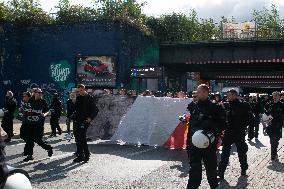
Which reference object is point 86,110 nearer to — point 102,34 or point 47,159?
point 47,159

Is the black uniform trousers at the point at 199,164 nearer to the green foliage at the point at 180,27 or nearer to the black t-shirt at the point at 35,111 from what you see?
the black t-shirt at the point at 35,111

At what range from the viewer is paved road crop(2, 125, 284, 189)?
7891mm

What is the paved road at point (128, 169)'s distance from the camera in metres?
7.89

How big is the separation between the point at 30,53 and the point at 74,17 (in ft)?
17.3

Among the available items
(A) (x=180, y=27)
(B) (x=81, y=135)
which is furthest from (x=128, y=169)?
(A) (x=180, y=27)

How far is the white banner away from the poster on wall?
1817 cm

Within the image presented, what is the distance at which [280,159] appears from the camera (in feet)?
37.3

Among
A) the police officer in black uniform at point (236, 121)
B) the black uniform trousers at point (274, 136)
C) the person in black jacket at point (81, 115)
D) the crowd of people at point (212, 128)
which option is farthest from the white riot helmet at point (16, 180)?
the black uniform trousers at point (274, 136)

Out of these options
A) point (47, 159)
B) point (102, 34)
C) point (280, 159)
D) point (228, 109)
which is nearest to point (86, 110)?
point (47, 159)

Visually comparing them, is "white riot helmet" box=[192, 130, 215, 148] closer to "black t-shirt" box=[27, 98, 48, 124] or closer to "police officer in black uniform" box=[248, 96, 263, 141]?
"black t-shirt" box=[27, 98, 48, 124]

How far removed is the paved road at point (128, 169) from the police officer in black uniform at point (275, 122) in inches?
16.4

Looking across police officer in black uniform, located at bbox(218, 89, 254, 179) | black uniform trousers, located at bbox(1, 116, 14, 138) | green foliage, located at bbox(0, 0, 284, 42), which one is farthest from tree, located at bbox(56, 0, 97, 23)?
police officer in black uniform, located at bbox(218, 89, 254, 179)

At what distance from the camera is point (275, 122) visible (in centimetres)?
1142

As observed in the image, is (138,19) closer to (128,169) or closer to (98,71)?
(98,71)
